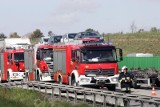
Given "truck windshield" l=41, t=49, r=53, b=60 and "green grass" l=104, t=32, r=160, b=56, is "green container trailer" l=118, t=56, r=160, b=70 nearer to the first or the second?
"green grass" l=104, t=32, r=160, b=56

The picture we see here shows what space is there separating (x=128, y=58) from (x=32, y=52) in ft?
67.0

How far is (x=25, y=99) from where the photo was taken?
23.3m

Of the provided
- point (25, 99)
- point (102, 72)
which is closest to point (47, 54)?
point (102, 72)

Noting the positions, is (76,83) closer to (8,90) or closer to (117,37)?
(8,90)

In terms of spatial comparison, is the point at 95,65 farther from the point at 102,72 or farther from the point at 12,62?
the point at 12,62

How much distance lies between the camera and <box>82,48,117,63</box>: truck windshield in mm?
27453

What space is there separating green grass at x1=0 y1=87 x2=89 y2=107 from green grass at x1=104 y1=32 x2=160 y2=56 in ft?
163

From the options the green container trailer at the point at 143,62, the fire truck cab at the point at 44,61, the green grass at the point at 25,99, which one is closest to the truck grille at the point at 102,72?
the green grass at the point at 25,99

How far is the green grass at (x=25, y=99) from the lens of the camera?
64.6 feet

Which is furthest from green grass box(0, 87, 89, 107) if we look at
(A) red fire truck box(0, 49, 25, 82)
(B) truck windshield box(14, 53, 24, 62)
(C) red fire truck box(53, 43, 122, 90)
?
(B) truck windshield box(14, 53, 24, 62)

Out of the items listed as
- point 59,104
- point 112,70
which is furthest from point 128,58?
point 59,104

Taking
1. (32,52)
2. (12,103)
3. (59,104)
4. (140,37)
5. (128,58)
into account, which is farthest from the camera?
(140,37)

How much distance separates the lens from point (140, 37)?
8944cm

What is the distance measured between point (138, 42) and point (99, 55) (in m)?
57.8
